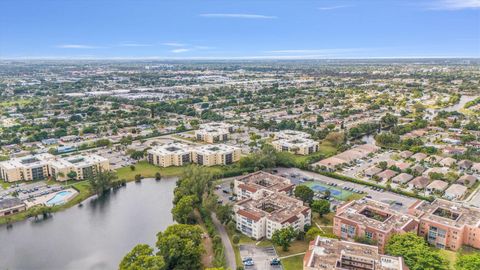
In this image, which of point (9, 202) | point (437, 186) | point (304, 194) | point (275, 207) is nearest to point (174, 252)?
point (275, 207)

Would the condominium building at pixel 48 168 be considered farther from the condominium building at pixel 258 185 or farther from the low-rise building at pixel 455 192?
the low-rise building at pixel 455 192

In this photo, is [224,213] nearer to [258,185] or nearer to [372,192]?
[258,185]

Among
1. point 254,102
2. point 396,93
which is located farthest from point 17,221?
point 396,93

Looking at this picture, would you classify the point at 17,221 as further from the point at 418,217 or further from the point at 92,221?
the point at 418,217

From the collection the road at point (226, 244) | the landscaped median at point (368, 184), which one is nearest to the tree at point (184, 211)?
the road at point (226, 244)

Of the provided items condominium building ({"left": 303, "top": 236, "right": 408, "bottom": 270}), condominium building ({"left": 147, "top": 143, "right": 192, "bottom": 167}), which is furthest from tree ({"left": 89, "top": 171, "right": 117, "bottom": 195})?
condominium building ({"left": 303, "top": 236, "right": 408, "bottom": 270})
